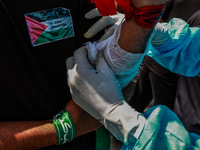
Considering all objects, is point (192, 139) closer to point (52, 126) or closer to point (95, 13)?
point (52, 126)

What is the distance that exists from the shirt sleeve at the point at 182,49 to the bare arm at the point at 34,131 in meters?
0.56

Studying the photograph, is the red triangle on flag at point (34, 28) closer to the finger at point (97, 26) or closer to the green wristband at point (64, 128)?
the finger at point (97, 26)

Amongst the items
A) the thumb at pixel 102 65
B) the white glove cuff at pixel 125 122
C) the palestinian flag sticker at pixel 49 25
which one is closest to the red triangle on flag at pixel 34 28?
the palestinian flag sticker at pixel 49 25

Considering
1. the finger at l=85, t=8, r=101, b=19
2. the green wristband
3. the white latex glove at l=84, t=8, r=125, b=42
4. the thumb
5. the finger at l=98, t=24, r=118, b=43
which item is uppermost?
the finger at l=85, t=8, r=101, b=19

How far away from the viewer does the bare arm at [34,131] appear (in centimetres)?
73

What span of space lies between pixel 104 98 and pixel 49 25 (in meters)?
0.41

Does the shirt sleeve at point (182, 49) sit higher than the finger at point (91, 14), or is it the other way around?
the finger at point (91, 14)

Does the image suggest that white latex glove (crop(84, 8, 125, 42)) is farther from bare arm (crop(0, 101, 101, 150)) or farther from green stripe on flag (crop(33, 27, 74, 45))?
bare arm (crop(0, 101, 101, 150))

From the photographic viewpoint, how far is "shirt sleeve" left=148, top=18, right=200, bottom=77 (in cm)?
103

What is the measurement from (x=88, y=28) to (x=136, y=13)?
349 mm

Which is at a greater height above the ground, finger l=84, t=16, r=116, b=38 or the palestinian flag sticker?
the palestinian flag sticker

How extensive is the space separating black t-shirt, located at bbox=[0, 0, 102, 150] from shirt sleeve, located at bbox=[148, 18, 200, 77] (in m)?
0.40

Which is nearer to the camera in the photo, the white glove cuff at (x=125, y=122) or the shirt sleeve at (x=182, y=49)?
the white glove cuff at (x=125, y=122)

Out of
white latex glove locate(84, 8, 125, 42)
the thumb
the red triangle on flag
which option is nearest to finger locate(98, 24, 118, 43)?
white latex glove locate(84, 8, 125, 42)
